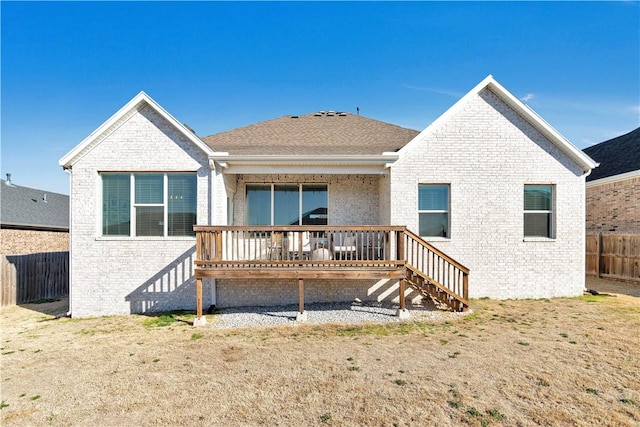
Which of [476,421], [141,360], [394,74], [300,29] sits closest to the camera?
[476,421]

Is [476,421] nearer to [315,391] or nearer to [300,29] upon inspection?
[315,391]

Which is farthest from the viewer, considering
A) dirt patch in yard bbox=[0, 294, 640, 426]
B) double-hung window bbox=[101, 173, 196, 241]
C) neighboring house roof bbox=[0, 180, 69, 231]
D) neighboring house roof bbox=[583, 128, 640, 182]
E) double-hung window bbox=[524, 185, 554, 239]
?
neighboring house roof bbox=[0, 180, 69, 231]

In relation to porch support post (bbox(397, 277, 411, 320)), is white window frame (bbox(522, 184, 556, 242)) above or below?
above

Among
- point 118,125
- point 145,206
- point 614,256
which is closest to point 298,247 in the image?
point 145,206

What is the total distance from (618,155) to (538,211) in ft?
32.7

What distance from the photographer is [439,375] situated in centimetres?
434

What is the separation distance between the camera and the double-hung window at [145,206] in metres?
7.95

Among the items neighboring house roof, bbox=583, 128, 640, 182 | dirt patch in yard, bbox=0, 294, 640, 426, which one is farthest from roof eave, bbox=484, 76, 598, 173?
neighboring house roof, bbox=583, 128, 640, 182

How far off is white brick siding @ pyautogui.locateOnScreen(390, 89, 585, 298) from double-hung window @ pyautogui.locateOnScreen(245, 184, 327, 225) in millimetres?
→ 2352

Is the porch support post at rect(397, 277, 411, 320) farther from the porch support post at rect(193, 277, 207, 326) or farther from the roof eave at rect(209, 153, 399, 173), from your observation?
the porch support post at rect(193, 277, 207, 326)

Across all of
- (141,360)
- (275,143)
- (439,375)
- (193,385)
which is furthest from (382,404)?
(275,143)

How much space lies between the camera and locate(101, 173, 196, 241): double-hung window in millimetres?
7949

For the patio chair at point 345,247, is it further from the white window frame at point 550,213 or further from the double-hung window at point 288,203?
the white window frame at point 550,213

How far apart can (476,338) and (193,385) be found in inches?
198
